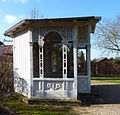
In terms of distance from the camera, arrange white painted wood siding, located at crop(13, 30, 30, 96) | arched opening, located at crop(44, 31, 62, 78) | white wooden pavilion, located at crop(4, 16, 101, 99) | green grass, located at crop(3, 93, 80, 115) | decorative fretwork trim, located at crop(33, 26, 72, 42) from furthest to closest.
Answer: arched opening, located at crop(44, 31, 62, 78), white painted wood siding, located at crop(13, 30, 30, 96), decorative fretwork trim, located at crop(33, 26, 72, 42), white wooden pavilion, located at crop(4, 16, 101, 99), green grass, located at crop(3, 93, 80, 115)

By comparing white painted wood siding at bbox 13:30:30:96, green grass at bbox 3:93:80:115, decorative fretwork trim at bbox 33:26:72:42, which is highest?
decorative fretwork trim at bbox 33:26:72:42

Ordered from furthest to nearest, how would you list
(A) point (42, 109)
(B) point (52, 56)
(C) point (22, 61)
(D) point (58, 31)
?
1. (B) point (52, 56)
2. (C) point (22, 61)
3. (D) point (58, 31)
4. (A) point (42, 109)

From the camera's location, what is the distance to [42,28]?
623 centimetres

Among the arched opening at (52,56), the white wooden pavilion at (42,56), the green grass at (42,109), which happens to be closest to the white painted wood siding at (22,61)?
the white wooden pavilion at (42,56)

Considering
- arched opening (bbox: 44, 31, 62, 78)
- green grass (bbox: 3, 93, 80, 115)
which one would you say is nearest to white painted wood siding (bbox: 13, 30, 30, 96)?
green grass (bbox: 3, 93, 80, 115)

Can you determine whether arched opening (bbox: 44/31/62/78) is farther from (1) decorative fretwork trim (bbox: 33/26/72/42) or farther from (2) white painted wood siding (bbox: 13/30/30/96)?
(1) decorative fretwork trim (bbox: 33/26/72/42)

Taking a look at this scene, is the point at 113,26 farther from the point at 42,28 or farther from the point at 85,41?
the point at 42,28

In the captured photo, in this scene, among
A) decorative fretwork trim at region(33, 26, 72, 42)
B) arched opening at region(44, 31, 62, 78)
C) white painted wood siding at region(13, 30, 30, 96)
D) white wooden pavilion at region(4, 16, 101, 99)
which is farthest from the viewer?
arched opening at region(44, 31, 62, 78)

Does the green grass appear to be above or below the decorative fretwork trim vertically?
below

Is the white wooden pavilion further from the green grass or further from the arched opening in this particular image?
the arched opening

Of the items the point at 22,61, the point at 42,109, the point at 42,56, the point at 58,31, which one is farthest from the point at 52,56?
the point at 42,109

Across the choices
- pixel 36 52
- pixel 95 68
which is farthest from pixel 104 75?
pixel 36 52

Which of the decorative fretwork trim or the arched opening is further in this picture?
the arched opening

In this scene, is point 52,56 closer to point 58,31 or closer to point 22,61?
point 22,61
